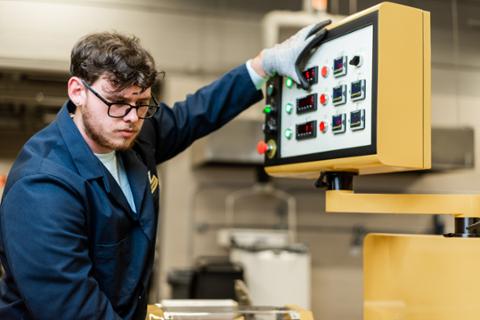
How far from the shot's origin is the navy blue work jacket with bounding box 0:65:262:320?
3.45 ft

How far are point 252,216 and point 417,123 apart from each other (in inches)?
96.1

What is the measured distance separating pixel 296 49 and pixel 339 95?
18 cm

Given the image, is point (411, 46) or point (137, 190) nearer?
point (411, 46)

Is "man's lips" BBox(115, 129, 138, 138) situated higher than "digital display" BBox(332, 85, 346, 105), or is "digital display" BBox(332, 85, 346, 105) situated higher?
"digital display" BBox(332, 85, 346, 105)

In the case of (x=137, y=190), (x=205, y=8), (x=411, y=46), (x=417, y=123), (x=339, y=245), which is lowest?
(x=339, y=245)

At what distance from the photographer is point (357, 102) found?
1.10m

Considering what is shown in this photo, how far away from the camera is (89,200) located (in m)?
1.14

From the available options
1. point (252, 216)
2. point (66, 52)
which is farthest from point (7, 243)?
point (252, 216)

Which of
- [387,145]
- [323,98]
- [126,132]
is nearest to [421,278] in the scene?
[387,145]

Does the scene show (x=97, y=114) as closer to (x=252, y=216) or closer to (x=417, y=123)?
(x=417, y=123)

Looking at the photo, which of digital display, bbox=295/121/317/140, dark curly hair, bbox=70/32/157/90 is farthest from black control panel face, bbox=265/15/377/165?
dark curly hair, bbox=70/32/157/90

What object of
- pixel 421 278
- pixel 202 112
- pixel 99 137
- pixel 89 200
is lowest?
pixel 421 278

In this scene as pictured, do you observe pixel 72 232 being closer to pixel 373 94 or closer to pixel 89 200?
pixel 89 200

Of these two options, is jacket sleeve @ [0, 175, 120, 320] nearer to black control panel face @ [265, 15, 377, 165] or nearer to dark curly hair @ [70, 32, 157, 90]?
dark curly hair @ [70, 32, 157, 90]
